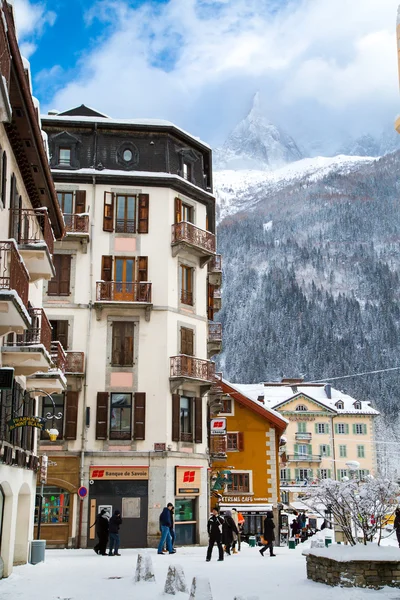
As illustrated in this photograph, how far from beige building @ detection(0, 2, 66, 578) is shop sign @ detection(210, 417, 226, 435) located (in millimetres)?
16490

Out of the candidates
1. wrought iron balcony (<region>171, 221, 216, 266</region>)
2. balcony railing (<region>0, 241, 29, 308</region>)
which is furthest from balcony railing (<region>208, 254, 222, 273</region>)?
balcony railing (<region>0, 241, 29, 308</region>)

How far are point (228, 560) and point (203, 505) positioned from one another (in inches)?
418

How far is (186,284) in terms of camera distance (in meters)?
36.8

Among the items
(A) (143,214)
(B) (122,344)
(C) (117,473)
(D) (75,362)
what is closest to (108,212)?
(A) (143,214)

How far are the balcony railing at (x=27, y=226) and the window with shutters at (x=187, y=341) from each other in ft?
48.3

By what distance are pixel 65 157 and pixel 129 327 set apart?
28.0ft

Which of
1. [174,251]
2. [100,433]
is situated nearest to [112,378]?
[100,433]

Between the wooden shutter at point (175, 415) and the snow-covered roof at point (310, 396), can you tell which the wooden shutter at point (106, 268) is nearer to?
the wooden shutter at point (175, 415)

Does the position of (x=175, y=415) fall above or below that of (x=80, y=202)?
below

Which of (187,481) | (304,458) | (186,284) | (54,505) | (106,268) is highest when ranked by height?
(106,268)

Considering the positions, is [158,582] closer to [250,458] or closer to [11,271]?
[11,271]

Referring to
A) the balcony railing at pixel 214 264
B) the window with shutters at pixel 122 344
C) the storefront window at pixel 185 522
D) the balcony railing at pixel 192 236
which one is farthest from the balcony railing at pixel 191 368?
the balcony railing at pixel 214 264

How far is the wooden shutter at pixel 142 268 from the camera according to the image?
3556 centimetres

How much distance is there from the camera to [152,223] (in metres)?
36.2
